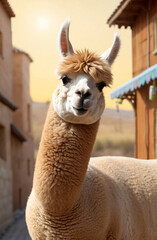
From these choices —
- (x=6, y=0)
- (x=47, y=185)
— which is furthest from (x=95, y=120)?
(x=6, y=0)

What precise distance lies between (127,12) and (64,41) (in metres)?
10.2

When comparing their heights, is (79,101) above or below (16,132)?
above

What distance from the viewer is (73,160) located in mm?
2900

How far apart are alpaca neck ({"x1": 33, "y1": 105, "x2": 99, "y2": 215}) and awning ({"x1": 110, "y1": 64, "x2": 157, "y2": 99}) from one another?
6.11 meters

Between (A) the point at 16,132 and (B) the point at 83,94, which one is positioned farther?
(A) the point at 16,132

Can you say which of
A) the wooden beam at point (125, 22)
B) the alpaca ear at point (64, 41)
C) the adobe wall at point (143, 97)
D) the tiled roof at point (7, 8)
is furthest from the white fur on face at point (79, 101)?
the tiled roof at point (7, 8)

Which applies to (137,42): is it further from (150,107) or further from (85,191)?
(85,191)

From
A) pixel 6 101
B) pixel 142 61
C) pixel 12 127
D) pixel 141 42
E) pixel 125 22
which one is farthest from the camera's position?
pixel 12 127

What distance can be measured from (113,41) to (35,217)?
170 cm

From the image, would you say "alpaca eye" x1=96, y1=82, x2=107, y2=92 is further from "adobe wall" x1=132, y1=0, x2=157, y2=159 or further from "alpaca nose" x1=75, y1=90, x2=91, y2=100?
"adobe wall" x1=132, y1=0, x2=157, y2=159

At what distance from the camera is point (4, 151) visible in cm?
1502

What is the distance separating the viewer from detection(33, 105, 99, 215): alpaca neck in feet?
9.42

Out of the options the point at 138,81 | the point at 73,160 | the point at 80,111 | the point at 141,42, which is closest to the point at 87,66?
the point at 80,111

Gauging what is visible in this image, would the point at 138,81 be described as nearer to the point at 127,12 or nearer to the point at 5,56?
the point at 127,12
